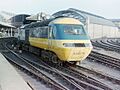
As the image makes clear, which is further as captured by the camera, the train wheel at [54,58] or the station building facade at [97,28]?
the station building facade at [97,28]

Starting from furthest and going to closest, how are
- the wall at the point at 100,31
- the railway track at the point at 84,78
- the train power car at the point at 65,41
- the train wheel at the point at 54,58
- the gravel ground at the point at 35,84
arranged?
the wall at the point at 100,31 < the train wheel at the point at 54,58 < the train power car at the point at 65,41 < the gravel ground at the point at 35,84 < the railway track at the point at 84,78

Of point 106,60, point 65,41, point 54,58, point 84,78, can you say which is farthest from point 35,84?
Answer: point 106,60

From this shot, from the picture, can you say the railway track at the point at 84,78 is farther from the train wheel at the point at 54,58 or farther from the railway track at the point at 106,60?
the railway track at the point at 106,60

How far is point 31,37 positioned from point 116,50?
7836 millimetres

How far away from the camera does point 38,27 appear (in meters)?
19.8

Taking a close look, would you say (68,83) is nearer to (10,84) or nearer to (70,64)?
(10,84)

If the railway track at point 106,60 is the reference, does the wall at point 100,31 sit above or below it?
above

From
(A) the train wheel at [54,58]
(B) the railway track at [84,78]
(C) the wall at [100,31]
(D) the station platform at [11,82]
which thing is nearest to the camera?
(D) the station platform at [11,82]

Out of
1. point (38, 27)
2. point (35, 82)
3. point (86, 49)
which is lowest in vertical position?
point (35, 82)

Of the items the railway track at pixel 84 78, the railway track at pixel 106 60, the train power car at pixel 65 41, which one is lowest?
the railway track at pixel 84 78

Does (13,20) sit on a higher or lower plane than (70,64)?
higher

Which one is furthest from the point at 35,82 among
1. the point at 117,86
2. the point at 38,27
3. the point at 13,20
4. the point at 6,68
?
the point at 13,20

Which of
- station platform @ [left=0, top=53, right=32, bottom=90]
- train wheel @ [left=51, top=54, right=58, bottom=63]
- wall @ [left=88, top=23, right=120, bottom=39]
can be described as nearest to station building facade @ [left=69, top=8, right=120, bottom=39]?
wall @ [left=88, top=23, right=120, bottom=39]

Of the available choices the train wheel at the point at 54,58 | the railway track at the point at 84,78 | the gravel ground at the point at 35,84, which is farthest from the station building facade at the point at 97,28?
the gravel ground at the point at 35,84
